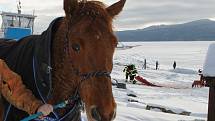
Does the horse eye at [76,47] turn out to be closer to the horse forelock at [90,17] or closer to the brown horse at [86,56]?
the brown horse at [86,56]

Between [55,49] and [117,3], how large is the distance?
1.88 ft

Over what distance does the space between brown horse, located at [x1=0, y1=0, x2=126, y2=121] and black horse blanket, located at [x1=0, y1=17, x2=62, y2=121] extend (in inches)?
2.6

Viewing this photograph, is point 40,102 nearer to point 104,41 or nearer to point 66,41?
point 66,41

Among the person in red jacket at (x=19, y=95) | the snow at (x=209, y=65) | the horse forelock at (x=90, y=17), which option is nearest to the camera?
the horse forelock at (x=90, y=17)

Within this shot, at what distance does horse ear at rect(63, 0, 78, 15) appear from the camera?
2845 millimetres

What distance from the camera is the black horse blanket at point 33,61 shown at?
122 inches

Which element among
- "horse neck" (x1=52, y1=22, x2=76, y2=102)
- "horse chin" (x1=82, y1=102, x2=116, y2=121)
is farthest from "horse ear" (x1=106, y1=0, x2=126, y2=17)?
"horse chin" (x1=82, y1=102, x2=116, y2=121)

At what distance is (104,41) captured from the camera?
275cm

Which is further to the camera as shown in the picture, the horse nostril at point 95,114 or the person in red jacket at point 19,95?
the person in red jacket at point 19,95

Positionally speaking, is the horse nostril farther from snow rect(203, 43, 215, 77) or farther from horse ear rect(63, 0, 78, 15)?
snow rect(203, 43, 215, 77)

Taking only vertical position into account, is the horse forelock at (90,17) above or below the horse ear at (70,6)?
below

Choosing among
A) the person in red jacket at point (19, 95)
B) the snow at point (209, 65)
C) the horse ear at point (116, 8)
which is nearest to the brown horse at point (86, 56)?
the horse ear at point (116, 8)

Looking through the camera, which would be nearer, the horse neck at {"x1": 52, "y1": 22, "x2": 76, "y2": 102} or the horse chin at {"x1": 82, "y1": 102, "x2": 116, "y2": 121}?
the horse chin at {"x1": 82, "y1": 102, "x2": 116, "y2": 121}

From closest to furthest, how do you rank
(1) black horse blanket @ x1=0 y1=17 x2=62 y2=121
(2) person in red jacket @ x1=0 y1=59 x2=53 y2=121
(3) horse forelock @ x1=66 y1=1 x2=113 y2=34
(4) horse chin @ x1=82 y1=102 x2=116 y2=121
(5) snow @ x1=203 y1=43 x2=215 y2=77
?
1. (4) horse chin @ x1=82 y1=102 x2=116 y2=121
2. (3) horse forelock @ x1=66 y1=1 x2=113 y2=34
3. (2) person in red jacket @ x1=0 y1=59 x2=53 y2=121
4. (1) black horse blanket @ x1=0 y1=17 x2=62 y2=121
5. (5) snow @ x1=203 y1=43 x2=215 y2=77
